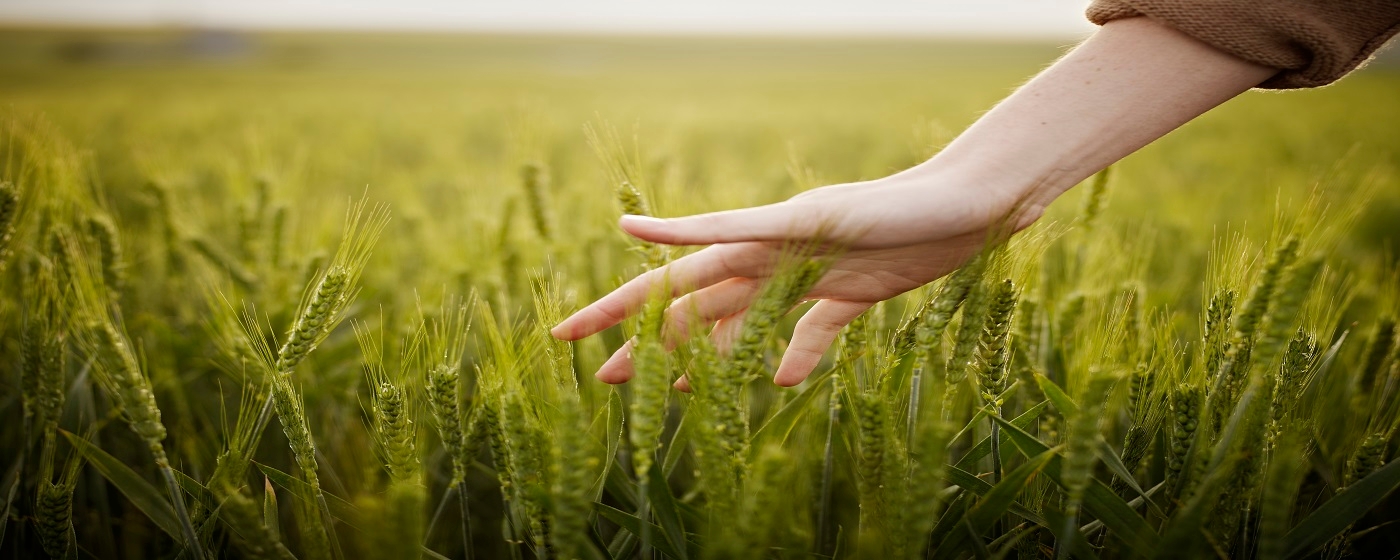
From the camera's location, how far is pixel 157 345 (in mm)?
2061

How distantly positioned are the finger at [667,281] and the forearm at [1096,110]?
33 cm

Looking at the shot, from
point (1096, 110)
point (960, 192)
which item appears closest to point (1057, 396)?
point (960, 192)

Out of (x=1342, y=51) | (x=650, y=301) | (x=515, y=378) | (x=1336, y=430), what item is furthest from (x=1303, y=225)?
(x=515, y=378)

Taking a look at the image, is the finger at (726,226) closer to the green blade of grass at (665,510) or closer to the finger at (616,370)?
the finger at (616,370)

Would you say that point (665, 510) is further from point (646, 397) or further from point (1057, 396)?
point (1057, 396)

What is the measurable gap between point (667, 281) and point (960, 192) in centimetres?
52

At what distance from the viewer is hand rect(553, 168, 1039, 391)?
1031 millimetres

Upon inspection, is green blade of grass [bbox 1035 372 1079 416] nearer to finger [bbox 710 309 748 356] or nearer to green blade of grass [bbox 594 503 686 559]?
finger [bbox 710 309 748 356]

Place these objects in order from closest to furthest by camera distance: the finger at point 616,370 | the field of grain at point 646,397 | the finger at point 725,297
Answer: the field of grain at point 646,397 < the finger at point 616,370 < the finger at point 725,297

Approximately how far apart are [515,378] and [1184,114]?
122 centimetres

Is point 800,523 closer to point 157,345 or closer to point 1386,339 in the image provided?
point 1386,339

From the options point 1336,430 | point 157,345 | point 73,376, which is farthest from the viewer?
point 157,345

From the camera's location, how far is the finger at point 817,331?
4.23 ft

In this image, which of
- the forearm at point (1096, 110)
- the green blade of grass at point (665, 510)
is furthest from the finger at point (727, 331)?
the forearm at point (1096, 110)
